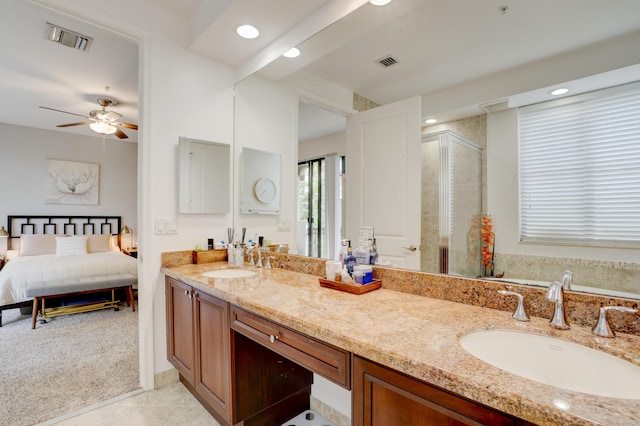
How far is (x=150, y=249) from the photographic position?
212cm

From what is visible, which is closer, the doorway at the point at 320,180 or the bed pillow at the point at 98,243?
the doorway at the point at 320,180

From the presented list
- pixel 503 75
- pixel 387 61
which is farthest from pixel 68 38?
pixel 503 75

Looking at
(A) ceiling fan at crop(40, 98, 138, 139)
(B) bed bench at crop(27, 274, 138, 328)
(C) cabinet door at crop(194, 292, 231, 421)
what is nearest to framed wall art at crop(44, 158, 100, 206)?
(A) ceiling fan at crop(40, 98, 138, 139)

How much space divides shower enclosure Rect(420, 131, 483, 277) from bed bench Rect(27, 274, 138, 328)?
4050 millimetres

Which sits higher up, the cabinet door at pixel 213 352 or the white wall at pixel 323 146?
the white wall at pixel 323 146

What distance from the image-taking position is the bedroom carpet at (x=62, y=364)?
196cm

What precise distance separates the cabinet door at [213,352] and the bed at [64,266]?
2.78m

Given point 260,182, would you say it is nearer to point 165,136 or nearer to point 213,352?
point 165,136

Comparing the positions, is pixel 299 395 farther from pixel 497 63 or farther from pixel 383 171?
pixel 497 63

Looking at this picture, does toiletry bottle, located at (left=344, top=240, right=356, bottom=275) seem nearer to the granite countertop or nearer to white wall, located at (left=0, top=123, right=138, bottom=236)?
the granite countertop

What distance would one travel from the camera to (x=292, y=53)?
2.05m

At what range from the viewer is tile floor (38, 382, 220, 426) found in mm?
1780

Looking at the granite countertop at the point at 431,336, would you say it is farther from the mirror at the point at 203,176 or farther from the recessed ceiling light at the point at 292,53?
the recessed ceiling light at the point at 292,53

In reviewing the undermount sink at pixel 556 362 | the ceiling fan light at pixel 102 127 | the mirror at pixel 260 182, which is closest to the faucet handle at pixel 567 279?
the undermount sink at pixel 556 362
